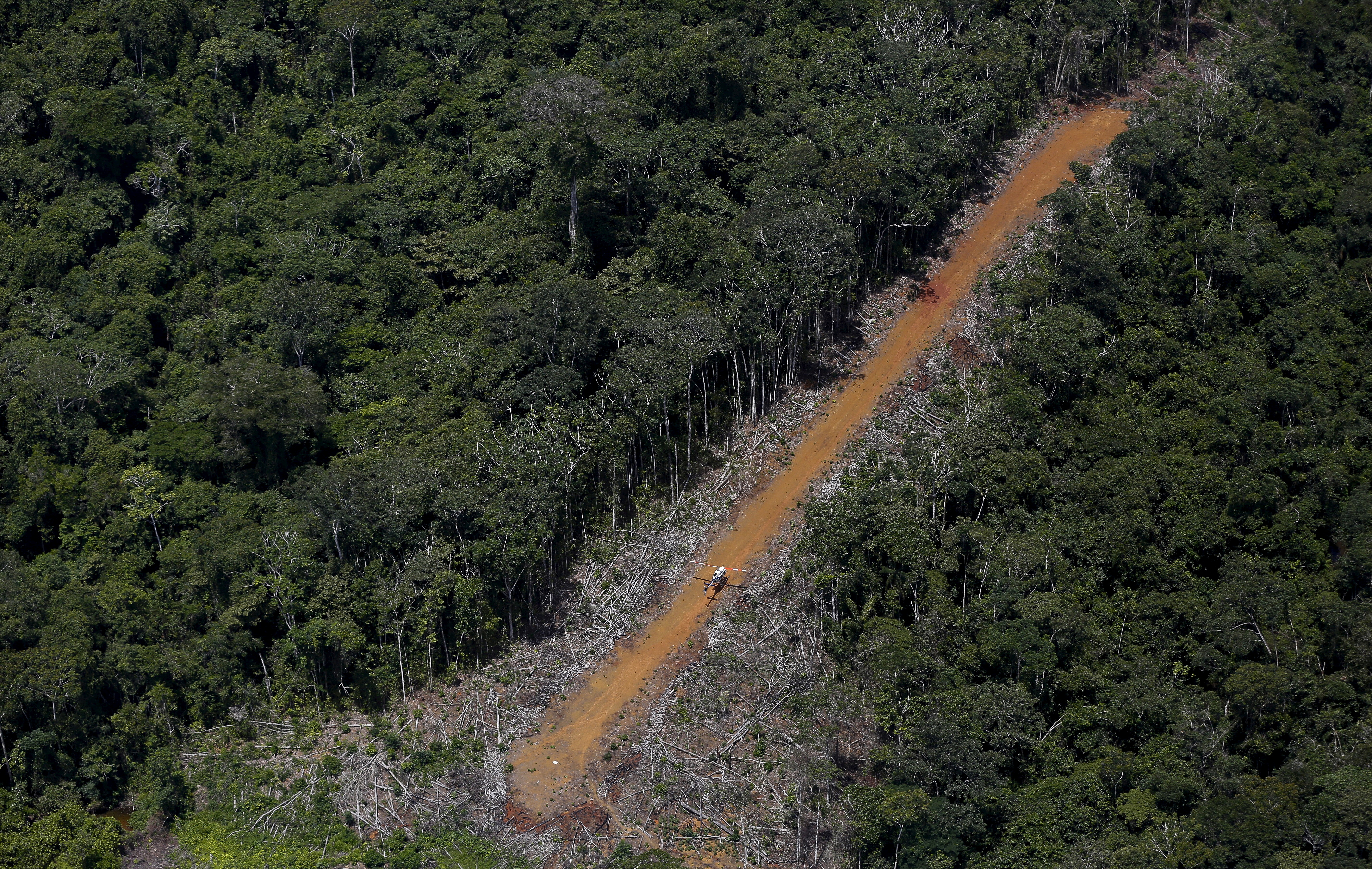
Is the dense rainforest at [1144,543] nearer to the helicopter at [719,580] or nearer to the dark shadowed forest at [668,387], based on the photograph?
the dark shadowed forest at [668,387]

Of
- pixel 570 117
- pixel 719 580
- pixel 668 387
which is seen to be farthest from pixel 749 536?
pixel 570 117

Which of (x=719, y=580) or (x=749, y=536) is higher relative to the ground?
(x=749, y=536)

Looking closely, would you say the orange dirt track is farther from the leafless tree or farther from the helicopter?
the leafless tree

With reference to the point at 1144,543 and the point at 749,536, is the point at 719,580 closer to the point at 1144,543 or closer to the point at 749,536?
the point at 749,536

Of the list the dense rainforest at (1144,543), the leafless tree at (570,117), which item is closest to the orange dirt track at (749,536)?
the dense rainforest at (1144,543)

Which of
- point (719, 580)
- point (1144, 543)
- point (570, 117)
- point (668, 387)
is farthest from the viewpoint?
point (570, 117)

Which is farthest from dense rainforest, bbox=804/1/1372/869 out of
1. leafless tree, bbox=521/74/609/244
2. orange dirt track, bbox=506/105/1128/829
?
leafless tree, bbox=521/74/609/244
